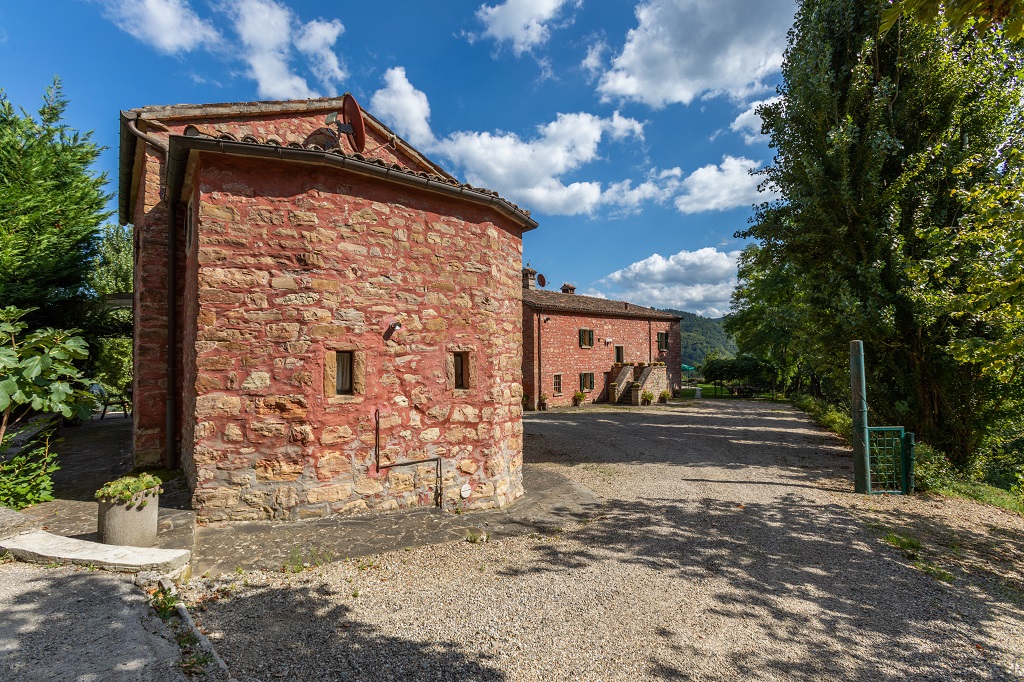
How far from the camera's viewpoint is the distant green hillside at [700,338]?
346ft

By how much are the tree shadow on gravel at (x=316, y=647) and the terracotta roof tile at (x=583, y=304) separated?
18.5m

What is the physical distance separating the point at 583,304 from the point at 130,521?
23059 mm

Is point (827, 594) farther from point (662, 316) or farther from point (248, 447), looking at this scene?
point (662, 316)

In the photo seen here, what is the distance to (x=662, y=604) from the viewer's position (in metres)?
4.12

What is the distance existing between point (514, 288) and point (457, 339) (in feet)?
5.50

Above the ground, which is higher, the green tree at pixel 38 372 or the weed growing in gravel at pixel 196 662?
the green tree at pixel 38 372

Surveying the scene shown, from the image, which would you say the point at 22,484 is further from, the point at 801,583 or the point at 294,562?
the point at 801,583

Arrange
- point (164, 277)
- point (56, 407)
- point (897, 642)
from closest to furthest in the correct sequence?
1. point (897, 642)
2. point (56, 407)
3. point (164, 277)

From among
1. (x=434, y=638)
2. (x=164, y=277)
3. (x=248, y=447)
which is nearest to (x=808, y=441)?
(x=434, y=638)

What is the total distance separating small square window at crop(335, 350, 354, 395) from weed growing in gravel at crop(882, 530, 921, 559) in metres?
7.59

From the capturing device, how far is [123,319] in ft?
43.0

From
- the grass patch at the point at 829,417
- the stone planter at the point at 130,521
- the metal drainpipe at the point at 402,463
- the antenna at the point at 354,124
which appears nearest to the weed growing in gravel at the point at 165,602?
the stone planter at the point at 130,521

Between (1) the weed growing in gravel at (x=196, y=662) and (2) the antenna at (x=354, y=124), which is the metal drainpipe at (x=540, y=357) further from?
(1) the weed growing in gravel at (x=196, y=662)

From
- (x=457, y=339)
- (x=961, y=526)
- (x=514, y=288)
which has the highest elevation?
(x=514, y=288)
